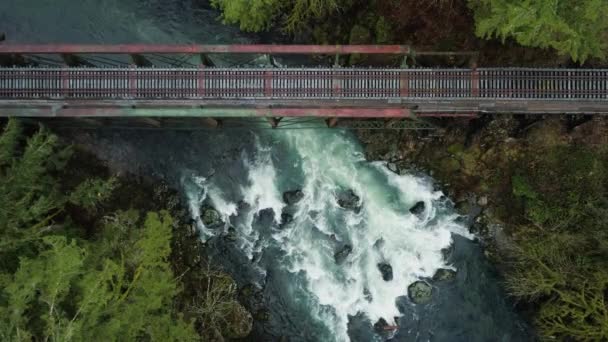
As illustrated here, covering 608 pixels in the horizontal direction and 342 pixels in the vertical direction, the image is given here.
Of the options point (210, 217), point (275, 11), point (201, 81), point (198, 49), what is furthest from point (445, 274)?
point (198, 49)

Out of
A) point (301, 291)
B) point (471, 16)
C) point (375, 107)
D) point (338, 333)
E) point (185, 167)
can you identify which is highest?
point (471, 16)

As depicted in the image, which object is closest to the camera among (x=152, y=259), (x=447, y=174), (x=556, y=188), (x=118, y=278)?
(x=118, y=278)

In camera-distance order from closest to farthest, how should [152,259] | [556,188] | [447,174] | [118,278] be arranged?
[118,278]
[152,259]
[556,188]
[447,174]

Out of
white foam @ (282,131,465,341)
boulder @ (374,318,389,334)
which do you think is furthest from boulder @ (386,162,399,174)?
boulder @ (374,318,389,334)

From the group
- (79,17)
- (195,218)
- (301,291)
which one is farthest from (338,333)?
(79,17)

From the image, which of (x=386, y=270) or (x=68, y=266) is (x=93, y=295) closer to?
(x=68, y=266)

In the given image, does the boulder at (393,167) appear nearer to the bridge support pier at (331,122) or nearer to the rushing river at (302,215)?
the rushing river at (302,215)

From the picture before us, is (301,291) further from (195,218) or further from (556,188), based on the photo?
(556,188)

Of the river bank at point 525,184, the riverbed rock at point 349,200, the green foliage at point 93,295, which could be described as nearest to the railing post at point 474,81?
the river bank at point 525,184
